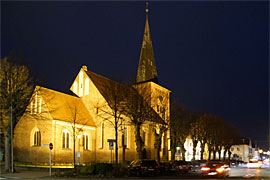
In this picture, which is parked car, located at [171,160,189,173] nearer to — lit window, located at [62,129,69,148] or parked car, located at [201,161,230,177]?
parked car, located at [201,161,230,177]

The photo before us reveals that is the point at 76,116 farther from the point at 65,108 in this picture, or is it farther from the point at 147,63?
the point at 147,63

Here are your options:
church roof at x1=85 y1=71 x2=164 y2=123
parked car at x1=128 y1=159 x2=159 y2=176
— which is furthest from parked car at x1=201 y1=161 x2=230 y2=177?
church roof at x1=85 y1=71 x2=164 y2=123

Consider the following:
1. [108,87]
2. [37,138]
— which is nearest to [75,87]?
[108,87]

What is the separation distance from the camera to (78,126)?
144 feet

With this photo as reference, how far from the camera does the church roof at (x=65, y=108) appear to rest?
4141cm

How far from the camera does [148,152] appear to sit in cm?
5366

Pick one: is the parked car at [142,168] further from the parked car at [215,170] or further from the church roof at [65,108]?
the church roof at [65,108]

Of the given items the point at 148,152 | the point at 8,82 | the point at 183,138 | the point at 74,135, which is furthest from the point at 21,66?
the point at 183,138

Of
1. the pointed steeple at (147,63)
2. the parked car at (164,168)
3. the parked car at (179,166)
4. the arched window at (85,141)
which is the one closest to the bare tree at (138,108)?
the parked car at (179,166)

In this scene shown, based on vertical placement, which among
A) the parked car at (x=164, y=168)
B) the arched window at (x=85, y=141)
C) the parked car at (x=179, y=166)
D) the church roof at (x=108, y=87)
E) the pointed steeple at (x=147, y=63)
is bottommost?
the parked car at (x=179, y=166)

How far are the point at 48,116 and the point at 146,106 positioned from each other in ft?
45.0

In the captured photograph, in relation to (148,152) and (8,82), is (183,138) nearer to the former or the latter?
(148,152)

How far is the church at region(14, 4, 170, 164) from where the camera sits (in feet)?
131

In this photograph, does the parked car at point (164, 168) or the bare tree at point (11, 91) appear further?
the parked car at point (164, 168)
